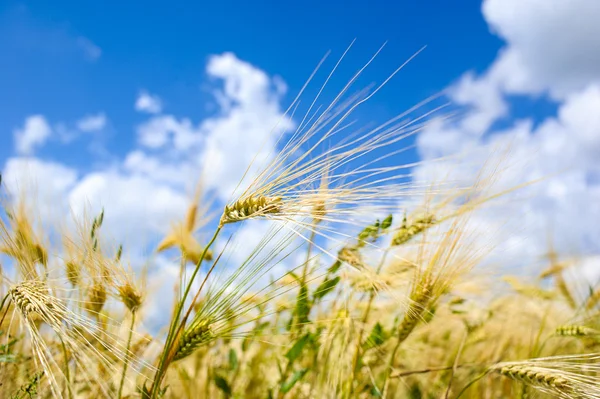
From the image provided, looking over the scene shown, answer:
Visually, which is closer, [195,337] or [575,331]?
[195,337]

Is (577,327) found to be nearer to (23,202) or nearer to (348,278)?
(348,278)

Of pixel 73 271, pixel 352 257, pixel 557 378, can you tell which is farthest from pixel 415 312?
pixel 73 271

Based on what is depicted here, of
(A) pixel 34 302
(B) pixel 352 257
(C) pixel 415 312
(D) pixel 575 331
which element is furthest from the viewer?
(D) pixel 575 331

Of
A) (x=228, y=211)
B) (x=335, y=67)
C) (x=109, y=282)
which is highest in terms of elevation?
(x=335, y=67)

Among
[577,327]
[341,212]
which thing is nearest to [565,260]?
[577,327]

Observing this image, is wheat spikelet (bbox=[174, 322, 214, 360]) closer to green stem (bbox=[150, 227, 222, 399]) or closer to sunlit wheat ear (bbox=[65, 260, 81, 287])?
green stem (bbox=[150, 227, 222, 399])

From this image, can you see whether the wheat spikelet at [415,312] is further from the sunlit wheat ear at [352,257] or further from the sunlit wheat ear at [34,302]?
the sunlit wheat ear at [34,302]

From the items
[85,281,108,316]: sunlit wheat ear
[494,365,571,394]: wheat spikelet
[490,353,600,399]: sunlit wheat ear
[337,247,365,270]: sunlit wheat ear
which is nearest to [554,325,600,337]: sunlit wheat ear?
[490,353,600,399]: sunlit wheat ear

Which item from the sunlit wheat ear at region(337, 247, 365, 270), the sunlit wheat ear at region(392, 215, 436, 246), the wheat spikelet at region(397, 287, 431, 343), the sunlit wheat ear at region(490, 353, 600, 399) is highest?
the sunlit wheat ear at region(392, 215, 436, 246)

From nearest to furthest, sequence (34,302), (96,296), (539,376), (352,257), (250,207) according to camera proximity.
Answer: (34,302)
(250,207)
(539,376)
(96,296)
(352,257)

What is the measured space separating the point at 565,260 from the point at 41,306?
2.82 meters

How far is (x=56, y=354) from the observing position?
1.57m

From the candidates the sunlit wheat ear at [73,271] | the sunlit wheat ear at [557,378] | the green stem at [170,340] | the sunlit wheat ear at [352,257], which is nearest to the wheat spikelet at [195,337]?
the green stem at [170,340]

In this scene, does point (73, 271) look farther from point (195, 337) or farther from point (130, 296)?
point (195, 337)
